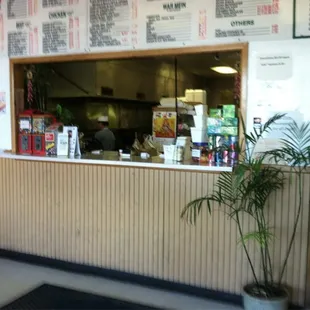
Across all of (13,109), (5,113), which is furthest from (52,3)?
(5,113)

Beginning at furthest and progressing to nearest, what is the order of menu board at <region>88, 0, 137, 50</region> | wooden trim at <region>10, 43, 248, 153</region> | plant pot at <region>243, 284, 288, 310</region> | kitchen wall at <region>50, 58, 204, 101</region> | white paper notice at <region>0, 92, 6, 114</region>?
kitchen wall at <region>50, 58, 204, 101</region> < white paper notice at <region>0, 92, 6, 114</region> < menu board at <region>88, 0, 137, 50</region> < wooden trim at <region>10, 43, 248, 153</region> < plant pot at <region>243, 284, 288, 310</region>

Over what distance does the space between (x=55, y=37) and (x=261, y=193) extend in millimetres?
2533

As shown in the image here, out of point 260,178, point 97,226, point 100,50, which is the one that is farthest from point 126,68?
point 260,178

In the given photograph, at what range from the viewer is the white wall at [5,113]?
453 cm

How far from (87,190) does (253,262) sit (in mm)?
1695

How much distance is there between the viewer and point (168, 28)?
144 inches

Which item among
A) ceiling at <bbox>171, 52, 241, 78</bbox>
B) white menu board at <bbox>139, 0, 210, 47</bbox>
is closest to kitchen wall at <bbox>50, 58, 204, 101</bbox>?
ceiling at <bbox>171, 52, 241, 78</bbox>

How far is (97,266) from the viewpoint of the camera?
13.4 feet

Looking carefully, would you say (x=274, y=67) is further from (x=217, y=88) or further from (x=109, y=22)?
(x=217, y=88)

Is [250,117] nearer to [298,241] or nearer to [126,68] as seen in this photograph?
[298,241]

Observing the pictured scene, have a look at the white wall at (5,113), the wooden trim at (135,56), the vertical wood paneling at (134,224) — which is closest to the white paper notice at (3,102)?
the white wall at (5,113)

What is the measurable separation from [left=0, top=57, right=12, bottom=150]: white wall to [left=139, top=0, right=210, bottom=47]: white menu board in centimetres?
166

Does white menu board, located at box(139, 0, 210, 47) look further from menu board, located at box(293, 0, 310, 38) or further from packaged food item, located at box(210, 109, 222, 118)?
menu board, located at box(293, 0, 310, 38)

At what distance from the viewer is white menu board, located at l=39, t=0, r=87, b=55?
4023 millimetres
